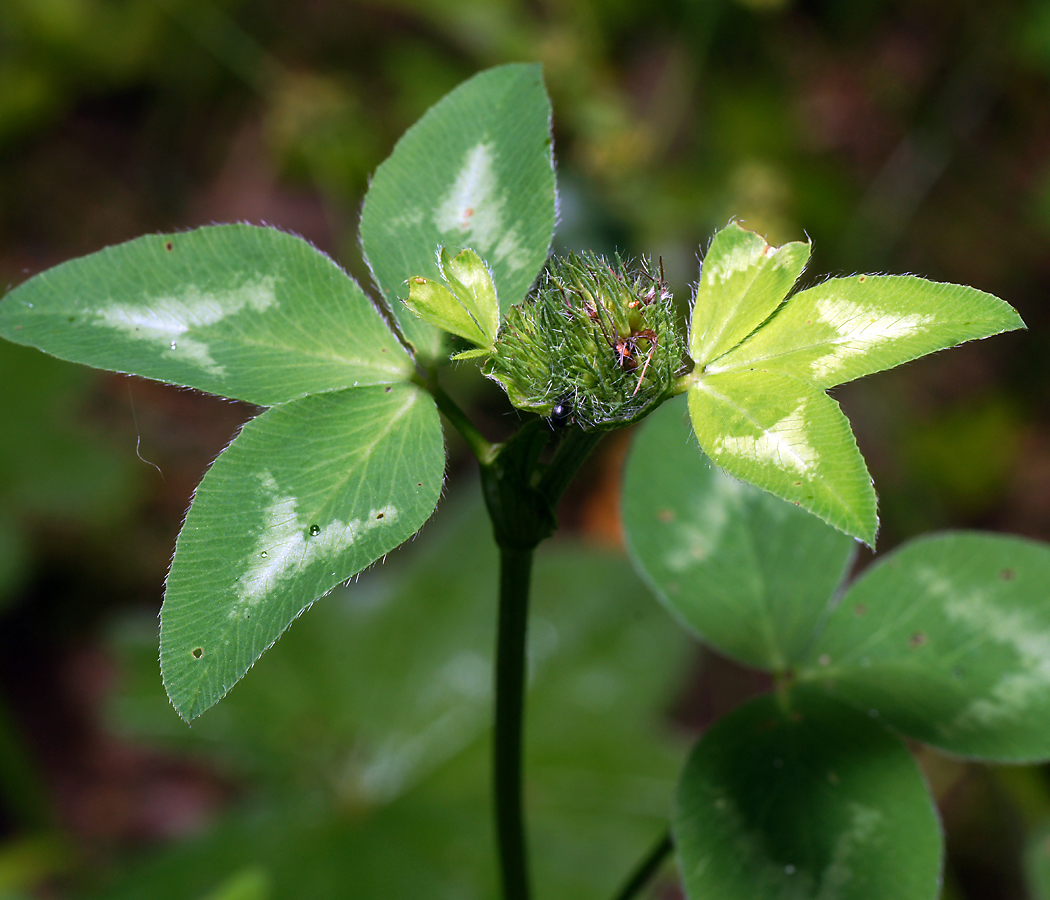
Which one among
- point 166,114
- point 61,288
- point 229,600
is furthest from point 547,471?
point 166,114

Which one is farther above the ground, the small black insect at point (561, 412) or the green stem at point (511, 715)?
the small black insect at point (561, 412)

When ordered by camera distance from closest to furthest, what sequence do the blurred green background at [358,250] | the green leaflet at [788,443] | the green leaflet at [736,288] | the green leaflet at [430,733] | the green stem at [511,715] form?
1. the green leaflet at [788,443]
2. the green leaflet at [736,288]
3. the green stem at [511,715]
4. the green leaflet at [430,733]
5. the blurred green background at [358,250]

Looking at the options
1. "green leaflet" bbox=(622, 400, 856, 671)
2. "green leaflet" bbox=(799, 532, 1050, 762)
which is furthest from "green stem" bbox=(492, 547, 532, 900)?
"green leaflet" bbox=(799, 532, 1050, 762)

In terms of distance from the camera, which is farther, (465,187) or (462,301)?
(465,187)

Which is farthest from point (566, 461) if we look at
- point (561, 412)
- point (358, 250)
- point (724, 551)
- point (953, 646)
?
point (358, 250)

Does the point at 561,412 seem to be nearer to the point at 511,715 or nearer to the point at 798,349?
the point at 798,349

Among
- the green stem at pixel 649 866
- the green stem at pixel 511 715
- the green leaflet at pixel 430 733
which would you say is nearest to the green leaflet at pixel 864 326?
the green stem at pixel 511 715

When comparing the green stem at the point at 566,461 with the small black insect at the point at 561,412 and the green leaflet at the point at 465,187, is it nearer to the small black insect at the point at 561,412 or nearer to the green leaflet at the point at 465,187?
the small black insect at the point at 561,412

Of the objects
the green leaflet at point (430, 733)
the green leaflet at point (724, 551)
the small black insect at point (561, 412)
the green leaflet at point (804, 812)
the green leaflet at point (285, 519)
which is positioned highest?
the small black insect at point (561, 412)
